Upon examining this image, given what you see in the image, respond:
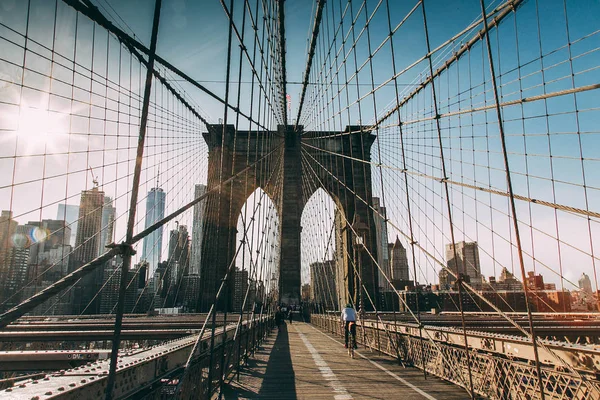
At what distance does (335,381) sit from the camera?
475cm

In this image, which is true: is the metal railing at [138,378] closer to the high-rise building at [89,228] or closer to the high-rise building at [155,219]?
the high-rise building at [155,219]

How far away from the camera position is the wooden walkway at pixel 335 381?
403 centimetres

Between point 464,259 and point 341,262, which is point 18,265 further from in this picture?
point 341,262

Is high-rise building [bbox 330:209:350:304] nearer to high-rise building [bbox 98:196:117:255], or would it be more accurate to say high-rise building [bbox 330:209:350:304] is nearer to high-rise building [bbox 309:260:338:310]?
high-rise building [bbox 309:260:338:310]

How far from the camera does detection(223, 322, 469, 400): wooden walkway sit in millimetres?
4031

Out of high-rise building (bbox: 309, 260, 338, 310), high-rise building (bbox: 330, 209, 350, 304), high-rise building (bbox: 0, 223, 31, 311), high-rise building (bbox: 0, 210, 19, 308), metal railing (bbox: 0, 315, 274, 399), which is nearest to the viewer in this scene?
metal railing (bbox: 0, 315, 274, 399)

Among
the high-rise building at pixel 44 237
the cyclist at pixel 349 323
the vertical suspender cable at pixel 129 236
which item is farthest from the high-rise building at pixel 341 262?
the vertical suspender cable at pixel 129 236

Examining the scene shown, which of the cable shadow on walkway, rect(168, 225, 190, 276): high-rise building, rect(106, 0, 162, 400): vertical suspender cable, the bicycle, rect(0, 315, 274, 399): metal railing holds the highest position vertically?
rect(168, 225, 190, 276): high-rise building

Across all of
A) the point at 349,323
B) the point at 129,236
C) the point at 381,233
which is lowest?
the point at 349,323

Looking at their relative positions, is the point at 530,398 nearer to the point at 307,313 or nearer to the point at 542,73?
the point at 542,73

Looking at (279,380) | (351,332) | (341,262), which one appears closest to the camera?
(279,380)

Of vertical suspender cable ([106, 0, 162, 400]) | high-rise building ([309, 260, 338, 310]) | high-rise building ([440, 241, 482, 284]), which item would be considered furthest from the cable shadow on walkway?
high-rise building ([309, 260, 338, 310])

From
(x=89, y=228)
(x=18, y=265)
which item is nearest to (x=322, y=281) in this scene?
(x=89, y=228)

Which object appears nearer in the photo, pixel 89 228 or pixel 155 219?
pixel 89 228
